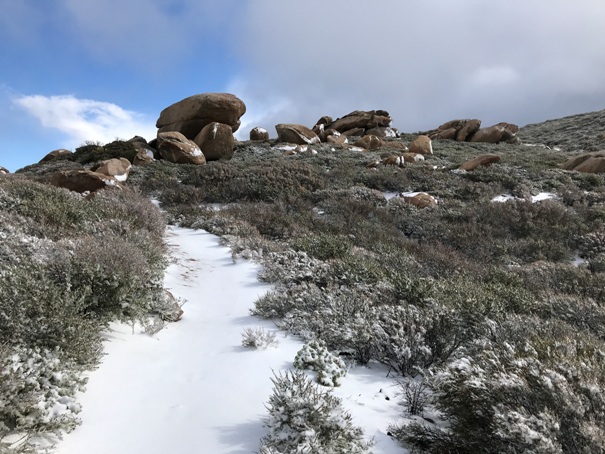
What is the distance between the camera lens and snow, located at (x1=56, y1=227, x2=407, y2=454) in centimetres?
296

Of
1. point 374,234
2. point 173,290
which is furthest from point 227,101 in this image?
point 173,290

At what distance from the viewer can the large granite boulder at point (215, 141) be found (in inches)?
859

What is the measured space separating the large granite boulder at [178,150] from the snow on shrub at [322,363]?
57.1 ft

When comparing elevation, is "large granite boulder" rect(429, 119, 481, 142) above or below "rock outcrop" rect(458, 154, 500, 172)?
above

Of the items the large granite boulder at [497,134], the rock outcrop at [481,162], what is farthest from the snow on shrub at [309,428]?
the large granite boulder at [497,134]

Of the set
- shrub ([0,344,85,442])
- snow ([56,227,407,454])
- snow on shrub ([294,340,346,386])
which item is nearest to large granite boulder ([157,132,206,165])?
snow ([56,227,407,454])

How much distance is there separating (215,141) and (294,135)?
343 inches

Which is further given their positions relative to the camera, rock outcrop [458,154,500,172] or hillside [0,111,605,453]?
rock outcrop [458,154,500,172]

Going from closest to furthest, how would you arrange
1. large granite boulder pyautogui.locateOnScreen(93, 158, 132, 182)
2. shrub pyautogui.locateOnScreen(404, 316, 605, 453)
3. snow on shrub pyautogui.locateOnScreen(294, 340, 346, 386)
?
shrub pyautogui.locateOnScreen(404, 316, 605, 453) < snow on shrub pyautogui.locateOnScreen(294, 340, 346, 386) < large granite boulder pyautogui.locateOnScreen(93, 158, 132, 182)

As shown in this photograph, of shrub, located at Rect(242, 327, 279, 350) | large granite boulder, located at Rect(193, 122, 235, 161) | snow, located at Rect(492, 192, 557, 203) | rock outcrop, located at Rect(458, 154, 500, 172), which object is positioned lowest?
shrub, located at Rect(242, 327, 279, 350)

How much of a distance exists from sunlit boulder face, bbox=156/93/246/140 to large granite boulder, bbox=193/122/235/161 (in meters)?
1.38

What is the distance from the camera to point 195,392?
3.62 m

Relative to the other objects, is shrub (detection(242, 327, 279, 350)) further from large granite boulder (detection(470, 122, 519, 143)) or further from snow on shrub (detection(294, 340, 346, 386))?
large granite boulder (detection(470, 122, 519, 143))

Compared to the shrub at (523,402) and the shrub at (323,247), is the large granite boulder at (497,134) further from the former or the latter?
the shrub at (523,402)
